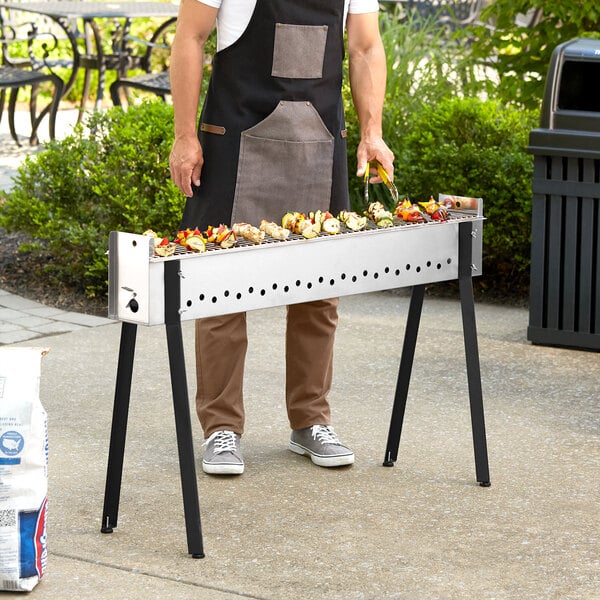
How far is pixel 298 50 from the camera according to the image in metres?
3.80

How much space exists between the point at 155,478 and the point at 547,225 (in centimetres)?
244

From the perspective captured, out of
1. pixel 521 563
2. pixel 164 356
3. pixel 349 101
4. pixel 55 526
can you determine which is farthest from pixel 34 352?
pixel 349 101

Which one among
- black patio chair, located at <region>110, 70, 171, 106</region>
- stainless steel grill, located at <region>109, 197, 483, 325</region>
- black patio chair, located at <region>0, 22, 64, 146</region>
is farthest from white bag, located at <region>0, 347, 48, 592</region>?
black patio chair, located at <region>110, 70, 171, 106</region>

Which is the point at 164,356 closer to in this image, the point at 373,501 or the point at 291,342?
the point at 291,342

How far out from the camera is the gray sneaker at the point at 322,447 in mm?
4043

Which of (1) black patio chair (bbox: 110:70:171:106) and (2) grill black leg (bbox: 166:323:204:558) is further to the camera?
(1) black patio chair (bbox: 110:70:171:106)

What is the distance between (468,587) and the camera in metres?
3.16

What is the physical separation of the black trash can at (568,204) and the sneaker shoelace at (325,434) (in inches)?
72.8

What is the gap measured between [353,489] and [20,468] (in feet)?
3.92

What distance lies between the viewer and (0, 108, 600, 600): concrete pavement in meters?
3.21

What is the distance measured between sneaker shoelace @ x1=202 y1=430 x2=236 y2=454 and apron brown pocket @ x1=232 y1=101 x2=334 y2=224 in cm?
69

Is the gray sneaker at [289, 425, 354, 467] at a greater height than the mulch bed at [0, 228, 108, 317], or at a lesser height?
lesser

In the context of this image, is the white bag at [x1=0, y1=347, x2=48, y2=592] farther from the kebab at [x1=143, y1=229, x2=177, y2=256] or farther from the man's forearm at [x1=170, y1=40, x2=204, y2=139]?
the man's forearm at [x1=170, y1=40, x2=204, y2=139]

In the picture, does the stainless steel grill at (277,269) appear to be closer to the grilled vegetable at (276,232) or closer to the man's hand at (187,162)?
the grilled vegetable at (276,232)
